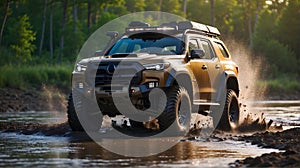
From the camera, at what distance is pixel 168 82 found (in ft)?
45.5

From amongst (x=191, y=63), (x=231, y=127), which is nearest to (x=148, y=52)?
(x=191, y=63)

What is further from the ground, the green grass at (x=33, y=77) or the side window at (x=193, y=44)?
the side window at (x=193, y=44)

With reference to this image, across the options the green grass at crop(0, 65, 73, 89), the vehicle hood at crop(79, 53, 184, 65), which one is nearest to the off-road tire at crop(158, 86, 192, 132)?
the vehicle hood at crop(79, 53, 184, 65)

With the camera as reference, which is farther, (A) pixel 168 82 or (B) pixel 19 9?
(B) pixel 19 9

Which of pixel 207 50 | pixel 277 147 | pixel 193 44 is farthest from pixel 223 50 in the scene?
pixel 277 147

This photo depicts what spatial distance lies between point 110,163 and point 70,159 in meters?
0.69

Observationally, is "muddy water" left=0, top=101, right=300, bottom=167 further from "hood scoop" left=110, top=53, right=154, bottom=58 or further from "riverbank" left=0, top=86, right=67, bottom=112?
"riverbank" left=0, top=86, right=67, bottom=112

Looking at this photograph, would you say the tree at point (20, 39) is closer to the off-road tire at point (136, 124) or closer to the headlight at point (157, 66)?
the off-road tire at point (136, 124)

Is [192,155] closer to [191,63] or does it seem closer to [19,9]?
[191,63]

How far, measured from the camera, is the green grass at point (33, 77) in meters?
32.3

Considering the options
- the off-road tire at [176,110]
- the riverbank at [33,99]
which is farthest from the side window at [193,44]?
the riverbank at [33,99]

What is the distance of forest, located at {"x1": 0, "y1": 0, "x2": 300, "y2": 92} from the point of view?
38.0 metres

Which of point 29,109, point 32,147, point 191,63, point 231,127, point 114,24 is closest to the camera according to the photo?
point 32,147

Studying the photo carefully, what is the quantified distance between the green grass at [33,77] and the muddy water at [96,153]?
723 inches
